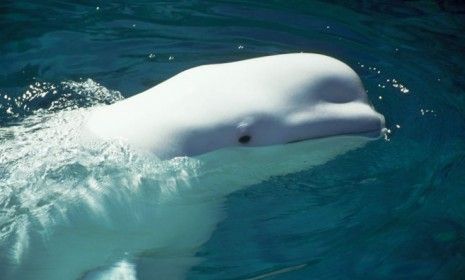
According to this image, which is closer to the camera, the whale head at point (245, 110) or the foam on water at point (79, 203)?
the foam on water at point (79, 203)

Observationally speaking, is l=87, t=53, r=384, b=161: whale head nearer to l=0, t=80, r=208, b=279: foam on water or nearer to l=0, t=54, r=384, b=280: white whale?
l=0, t=54, r=384, b=280: white whale

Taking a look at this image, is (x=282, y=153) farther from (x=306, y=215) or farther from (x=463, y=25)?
(x=463, y=25)

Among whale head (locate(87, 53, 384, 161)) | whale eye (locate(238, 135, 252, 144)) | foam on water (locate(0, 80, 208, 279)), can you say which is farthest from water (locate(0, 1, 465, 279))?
whale eye (locate(238, 135, 252, 144))

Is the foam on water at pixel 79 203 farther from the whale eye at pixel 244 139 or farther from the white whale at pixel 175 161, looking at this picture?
the whale eye at pixel 244 139

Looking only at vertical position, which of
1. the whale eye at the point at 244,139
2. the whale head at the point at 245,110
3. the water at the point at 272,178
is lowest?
the water at the point at 272,178

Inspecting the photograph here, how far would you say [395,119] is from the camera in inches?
280

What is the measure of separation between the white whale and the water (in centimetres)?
2

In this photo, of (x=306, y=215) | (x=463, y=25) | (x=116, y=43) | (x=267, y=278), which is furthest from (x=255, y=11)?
(x=267, y=278)

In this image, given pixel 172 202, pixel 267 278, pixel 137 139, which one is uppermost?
pixel 137 139

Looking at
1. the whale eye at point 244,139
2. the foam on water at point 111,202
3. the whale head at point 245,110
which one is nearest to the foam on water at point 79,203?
the foam on water at point 111,202

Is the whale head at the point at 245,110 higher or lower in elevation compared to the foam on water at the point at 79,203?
higher

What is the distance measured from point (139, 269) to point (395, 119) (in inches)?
112

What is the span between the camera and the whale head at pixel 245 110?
213 inches

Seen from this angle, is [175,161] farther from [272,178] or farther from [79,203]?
[272,178]
